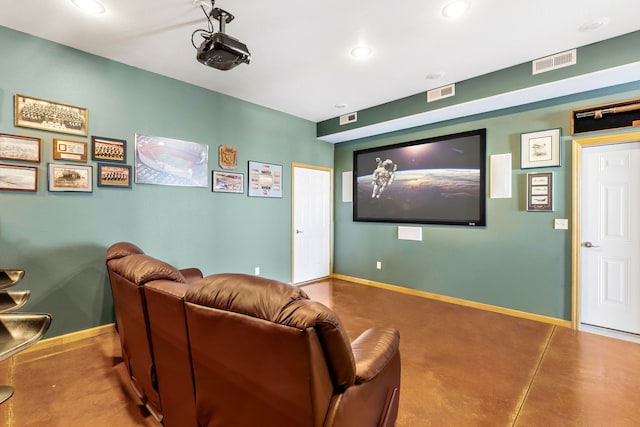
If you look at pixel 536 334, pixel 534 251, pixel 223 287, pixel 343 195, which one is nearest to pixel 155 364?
pixel 223 287

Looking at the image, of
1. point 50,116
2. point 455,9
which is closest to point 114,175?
point 50,116

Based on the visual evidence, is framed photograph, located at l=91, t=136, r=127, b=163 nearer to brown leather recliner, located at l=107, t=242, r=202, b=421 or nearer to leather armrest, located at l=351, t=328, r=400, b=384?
brown leather recliner, located at l=107, t=242, r=202, b=421

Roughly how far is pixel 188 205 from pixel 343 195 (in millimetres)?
2903

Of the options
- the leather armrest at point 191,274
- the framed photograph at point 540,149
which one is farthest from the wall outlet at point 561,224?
the leather armrest at point 191,274

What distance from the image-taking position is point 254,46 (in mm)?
2904

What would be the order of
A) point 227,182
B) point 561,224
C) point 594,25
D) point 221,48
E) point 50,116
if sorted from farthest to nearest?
point 227,182 → point 561,224 → point 50,116 → point 594,25 → point 221,48

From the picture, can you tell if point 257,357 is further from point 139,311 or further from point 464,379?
point 464,379

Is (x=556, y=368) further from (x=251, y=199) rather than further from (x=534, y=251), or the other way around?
(x=251, y=199)

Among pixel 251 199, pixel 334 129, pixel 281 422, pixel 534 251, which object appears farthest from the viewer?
pixel 334 129

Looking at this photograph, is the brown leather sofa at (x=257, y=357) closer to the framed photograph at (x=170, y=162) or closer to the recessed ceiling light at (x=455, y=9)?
the framed photograph at (x=170, y=162)

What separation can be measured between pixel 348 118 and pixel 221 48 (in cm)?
298

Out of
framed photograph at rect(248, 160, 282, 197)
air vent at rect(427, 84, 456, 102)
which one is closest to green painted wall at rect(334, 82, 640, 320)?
air vent at rect(427, 84, 456, 102)

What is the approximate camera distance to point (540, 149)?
11.6ft

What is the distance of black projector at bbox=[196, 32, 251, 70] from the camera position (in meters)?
2.24
